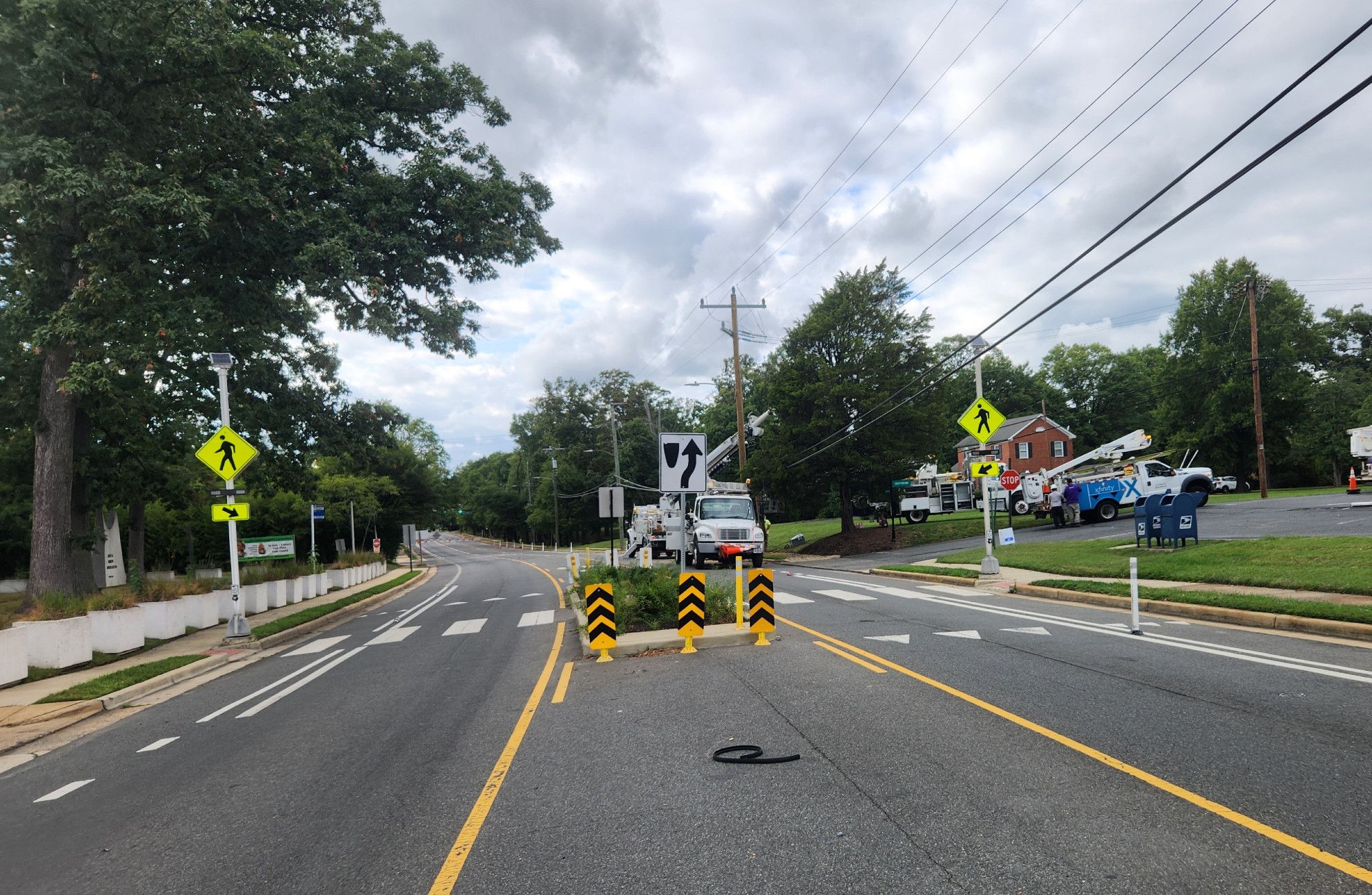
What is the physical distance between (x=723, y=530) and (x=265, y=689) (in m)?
16.3

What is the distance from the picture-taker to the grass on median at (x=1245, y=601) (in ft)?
31.9

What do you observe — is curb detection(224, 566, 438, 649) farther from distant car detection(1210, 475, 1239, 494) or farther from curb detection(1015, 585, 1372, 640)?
distant car detection(1210, 475, 1239, 494)

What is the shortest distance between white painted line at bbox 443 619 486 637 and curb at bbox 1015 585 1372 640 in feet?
36.9

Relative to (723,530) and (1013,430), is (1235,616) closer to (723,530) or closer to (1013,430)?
(723,530)

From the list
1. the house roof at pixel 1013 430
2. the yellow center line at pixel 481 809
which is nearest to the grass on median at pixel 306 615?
the yellow center line at pixel 481 809

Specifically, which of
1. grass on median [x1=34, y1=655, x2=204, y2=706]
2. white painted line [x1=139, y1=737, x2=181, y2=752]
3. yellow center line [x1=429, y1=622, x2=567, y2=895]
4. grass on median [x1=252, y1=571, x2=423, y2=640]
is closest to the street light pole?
grass on median [x1=252, y1=571, x2=423, y2=640]

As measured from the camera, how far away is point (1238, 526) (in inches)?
908

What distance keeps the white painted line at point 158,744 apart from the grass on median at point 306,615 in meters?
7.84

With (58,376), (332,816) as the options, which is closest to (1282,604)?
(332,816)

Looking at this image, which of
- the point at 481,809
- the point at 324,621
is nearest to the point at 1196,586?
the point at 481,809

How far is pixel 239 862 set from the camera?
432 centimetres

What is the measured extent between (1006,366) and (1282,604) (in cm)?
8359

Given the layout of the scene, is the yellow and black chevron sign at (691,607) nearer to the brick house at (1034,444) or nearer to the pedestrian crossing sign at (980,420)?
the pedestrian crossing sign at (980,420)

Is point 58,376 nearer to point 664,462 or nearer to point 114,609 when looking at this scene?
point 114,609
